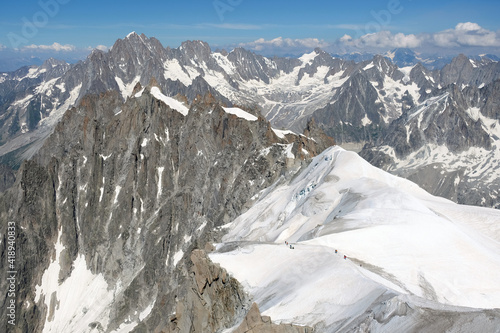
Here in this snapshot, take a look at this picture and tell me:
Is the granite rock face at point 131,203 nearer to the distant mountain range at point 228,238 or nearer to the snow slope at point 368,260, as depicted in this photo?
the distant mountain range at point 228,238

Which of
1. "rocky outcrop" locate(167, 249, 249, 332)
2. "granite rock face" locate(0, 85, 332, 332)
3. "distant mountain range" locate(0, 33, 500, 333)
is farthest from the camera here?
"granite rock face" locate(0, 85, 332, 332)

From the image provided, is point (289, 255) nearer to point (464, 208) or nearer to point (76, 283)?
point (464, 208)

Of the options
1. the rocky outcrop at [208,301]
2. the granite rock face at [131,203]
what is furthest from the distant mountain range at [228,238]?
the granite rock face at [131,203]

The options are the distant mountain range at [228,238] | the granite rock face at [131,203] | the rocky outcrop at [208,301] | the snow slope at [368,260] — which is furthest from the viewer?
the granite rock face at [131,203]

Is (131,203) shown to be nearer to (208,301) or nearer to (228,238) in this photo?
(228,238)

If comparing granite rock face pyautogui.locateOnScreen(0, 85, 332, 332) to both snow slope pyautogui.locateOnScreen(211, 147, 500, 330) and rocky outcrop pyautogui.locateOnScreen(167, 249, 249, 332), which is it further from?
rocky outcrop pyautogui.locateOnScreen(167, 249, 249, 332)

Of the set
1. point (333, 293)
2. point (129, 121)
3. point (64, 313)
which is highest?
point (129, 121)

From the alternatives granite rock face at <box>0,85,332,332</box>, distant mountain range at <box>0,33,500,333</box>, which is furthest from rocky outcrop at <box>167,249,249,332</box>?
granite rock face at <box>0,85,332,332</box>

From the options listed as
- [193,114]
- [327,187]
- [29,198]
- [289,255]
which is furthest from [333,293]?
[29,198]
